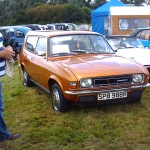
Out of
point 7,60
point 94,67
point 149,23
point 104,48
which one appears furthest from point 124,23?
point 7,60

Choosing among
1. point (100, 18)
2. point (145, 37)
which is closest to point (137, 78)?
point (145, 37)

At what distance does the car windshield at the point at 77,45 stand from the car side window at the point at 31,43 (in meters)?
1.09

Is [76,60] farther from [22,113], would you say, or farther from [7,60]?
[7,60]

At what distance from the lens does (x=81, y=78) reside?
17.8 ft

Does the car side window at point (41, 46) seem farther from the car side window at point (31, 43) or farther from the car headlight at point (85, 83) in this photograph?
the car headlight at point (85, 83)

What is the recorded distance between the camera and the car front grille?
5549 millimetres

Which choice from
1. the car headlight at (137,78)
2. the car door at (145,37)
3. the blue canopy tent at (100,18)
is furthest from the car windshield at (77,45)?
the blue canopy tent at (100,18)

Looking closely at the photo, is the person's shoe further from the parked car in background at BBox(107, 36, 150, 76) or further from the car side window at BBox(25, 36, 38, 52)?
the parked car in background at BBox(107, 36, 150, 76)

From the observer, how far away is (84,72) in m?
5.53

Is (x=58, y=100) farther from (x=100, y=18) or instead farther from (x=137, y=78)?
(x=100, y=18)

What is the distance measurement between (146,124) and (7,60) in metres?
2.48

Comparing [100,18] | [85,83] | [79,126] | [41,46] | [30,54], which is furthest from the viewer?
[100,18]

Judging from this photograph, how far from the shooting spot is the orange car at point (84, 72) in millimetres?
5512

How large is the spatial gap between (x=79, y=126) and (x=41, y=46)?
8.40ft
